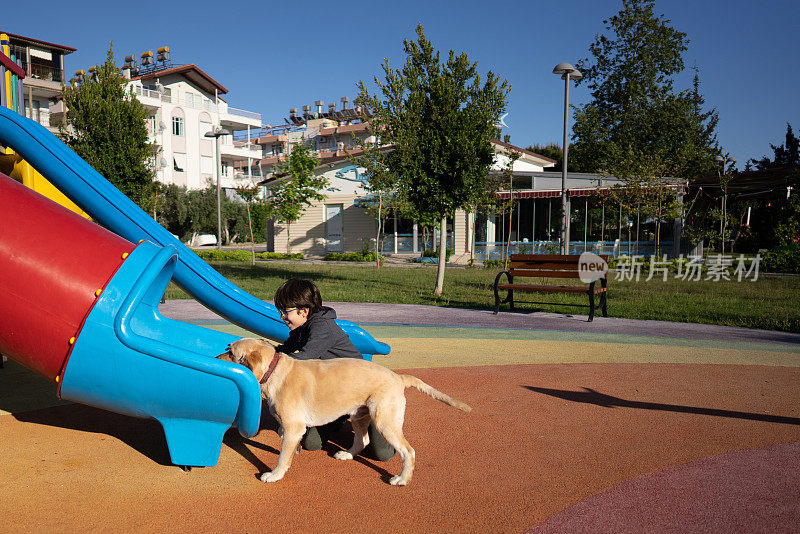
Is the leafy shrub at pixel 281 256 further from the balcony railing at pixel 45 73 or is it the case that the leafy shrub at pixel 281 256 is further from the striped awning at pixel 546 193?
the balcony railing at pixel 45 73

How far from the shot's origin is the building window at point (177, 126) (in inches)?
2149

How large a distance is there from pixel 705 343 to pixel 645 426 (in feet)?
14.3

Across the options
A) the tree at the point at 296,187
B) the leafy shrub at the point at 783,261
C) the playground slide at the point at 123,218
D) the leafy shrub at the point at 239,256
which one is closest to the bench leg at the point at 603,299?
the playground slide at the point at 123,218

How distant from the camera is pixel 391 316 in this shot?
10812 millimetres

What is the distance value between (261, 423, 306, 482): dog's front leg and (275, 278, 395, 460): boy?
1.96 feet

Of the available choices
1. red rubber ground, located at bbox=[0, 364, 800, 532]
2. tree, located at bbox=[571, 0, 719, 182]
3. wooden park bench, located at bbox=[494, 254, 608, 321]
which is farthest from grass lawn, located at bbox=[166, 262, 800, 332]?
tree, located at bbox=[571, 0, 719, 182]

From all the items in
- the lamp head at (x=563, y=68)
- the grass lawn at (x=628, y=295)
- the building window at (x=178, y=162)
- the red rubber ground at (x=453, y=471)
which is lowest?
the red rubber ground at (x=453, y=471)

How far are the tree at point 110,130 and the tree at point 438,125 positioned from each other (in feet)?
29.9

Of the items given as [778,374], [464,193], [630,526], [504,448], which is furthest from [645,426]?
[464,193]

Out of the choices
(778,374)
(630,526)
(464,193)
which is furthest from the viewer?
(464,193)

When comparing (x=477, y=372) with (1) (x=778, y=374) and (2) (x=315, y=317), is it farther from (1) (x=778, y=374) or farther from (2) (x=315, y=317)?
(1) (x=778, y=374)

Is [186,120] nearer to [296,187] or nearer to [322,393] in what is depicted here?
[296,187]

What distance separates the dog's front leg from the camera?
11.7ft

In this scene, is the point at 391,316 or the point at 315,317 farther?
the point at 391,316
